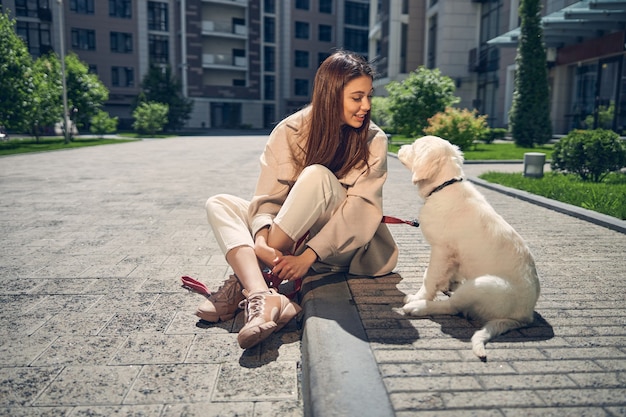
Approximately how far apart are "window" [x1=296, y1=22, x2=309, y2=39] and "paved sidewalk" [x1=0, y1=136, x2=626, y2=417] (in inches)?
2499

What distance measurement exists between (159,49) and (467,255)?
59.6 metres

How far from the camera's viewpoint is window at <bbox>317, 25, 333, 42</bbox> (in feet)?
217

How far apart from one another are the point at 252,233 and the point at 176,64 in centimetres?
5816

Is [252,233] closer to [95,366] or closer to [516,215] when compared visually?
[95,366]

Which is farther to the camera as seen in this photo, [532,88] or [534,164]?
[532,88]

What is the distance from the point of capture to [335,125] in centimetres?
358

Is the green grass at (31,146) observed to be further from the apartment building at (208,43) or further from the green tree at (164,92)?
the apartment building at (208,43)

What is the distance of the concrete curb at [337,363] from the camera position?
2.16 meters

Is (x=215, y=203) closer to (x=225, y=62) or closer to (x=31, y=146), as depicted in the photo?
(x=31, y=146)

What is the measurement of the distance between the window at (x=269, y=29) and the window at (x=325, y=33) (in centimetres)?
613

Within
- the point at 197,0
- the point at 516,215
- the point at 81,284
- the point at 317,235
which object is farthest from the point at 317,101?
the point at 197,0

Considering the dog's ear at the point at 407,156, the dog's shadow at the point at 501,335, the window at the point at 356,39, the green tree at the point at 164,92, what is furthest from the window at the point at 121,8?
the dog's shadow at the point at 501,335

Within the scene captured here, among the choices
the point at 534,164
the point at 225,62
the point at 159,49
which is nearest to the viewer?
the point at 534,164

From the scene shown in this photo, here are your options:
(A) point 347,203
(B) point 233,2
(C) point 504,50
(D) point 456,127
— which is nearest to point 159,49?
(B) point 233,2
